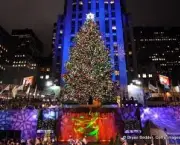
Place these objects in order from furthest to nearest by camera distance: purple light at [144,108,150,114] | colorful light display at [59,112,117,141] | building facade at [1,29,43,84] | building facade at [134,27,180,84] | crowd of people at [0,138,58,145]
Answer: building facade at [134,27,180,84] → building facade at [1,29,43,84] → purple light at [144,108,150,114] → colorful light display at [59,112,117,141] → crowd of people at [0,138,58,145]

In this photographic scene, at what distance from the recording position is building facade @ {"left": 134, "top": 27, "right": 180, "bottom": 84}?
439 feet

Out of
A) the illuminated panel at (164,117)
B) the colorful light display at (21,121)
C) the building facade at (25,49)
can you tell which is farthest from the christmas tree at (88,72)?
the building facade at (25,49)

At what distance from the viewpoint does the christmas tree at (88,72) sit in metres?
28.6

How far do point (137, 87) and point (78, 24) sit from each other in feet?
98.2

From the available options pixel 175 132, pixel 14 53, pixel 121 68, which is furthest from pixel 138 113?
pixel 14 53

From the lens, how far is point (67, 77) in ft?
96.6

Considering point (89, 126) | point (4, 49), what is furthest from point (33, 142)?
point (4, 49)

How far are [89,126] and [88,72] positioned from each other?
694cm

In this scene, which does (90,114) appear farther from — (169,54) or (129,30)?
(169,54)

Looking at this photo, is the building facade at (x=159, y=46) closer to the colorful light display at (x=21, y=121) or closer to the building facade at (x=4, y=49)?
the building facade at (x=4, y=49)

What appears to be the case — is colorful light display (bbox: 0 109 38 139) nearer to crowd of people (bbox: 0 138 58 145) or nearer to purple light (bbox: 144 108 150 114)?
crowd of people (bbox: 0 138 58 145)

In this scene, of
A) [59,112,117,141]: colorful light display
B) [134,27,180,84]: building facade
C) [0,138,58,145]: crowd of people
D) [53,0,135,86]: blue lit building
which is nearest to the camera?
[0,138,58,145]: crowd of people

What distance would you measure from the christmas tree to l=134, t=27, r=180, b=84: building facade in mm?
98138

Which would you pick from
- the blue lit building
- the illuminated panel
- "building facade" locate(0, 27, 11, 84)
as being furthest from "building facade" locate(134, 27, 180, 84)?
the illuminated panel
